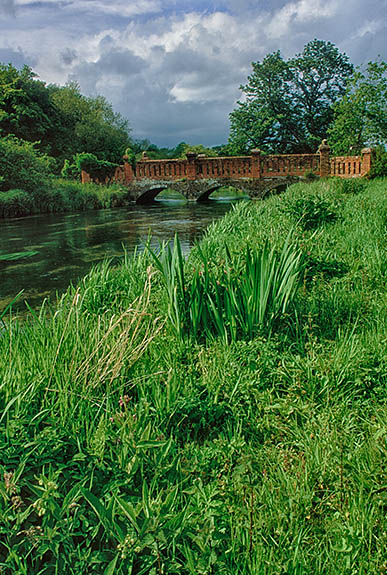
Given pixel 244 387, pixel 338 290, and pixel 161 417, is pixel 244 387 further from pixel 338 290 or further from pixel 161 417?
pixel 338 290

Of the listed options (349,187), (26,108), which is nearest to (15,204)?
(349,187)

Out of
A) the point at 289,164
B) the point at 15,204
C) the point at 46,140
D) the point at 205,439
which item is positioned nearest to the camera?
the point at 205,439

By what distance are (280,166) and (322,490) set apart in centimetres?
2302

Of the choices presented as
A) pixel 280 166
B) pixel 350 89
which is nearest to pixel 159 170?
pixel 280 166

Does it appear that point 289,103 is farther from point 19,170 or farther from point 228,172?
point 19,170

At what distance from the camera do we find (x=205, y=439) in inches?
90.2

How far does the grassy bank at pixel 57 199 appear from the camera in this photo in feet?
59.6

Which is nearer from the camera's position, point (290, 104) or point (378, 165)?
point (378, 165)

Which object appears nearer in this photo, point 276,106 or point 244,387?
point 244,387

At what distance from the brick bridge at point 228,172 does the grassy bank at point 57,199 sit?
1745 mm

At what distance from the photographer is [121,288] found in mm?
4660

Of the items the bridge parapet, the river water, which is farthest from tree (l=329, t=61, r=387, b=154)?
the river water

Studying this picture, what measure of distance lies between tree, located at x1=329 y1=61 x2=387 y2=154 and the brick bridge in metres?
1.77

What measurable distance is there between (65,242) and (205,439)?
10.7m
